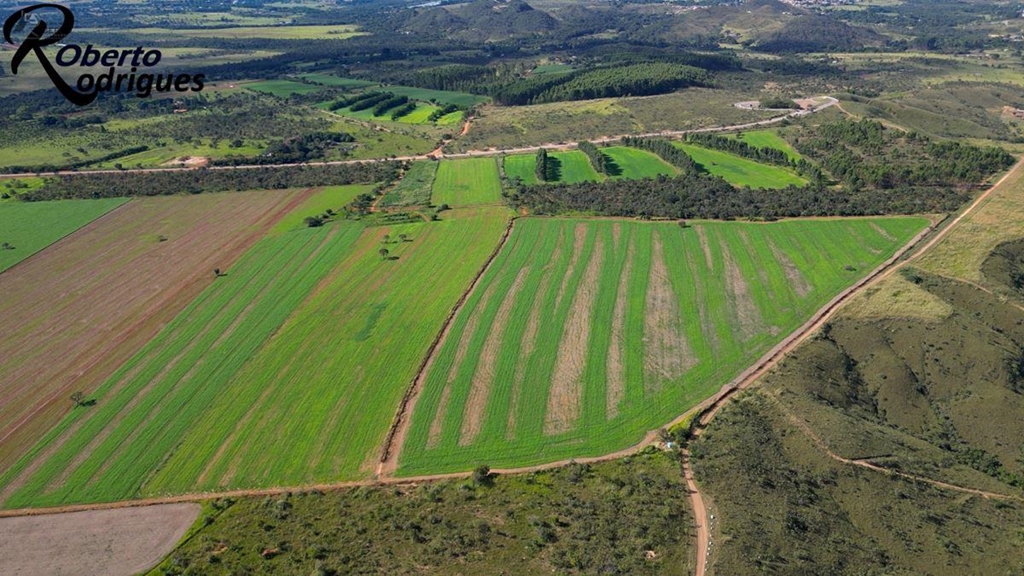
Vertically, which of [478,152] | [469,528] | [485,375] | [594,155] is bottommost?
[469,528]

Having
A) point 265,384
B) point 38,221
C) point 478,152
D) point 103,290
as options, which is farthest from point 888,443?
point 38,221

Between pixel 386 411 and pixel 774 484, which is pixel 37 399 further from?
pixel 774 484

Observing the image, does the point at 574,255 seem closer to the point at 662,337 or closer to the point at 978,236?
the point at 662,337

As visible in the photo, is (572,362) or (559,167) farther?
(559,167)

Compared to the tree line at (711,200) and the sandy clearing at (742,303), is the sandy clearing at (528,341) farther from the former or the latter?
the sandy clearing at (742,303)

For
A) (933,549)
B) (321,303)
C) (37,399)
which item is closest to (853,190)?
(933,549)

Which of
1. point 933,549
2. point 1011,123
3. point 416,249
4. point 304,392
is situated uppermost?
point 1011,123

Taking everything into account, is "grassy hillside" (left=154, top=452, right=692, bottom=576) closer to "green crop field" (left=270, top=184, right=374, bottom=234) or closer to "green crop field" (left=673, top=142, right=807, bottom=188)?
"green crop field" (left=270, top=184, right=374, bottom=234)
